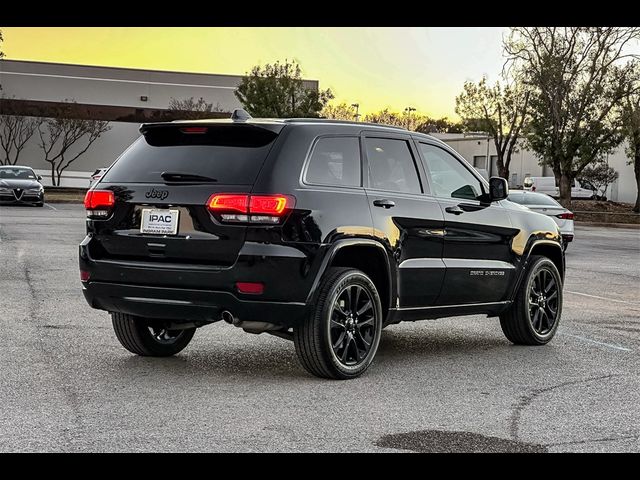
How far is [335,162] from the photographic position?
7.90m

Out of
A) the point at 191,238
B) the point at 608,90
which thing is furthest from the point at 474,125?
the point at 191,238

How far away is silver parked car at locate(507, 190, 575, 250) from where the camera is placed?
938 inches

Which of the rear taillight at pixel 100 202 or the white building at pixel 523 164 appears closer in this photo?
the rear taillight at pixel 100 202

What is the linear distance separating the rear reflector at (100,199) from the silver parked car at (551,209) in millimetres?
16730

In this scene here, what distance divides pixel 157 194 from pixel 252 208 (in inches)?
31.4

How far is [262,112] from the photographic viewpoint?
6397 cm

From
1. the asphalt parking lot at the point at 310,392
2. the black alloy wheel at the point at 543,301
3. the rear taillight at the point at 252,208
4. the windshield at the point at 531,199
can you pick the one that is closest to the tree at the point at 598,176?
the windshield at the point at 531,199

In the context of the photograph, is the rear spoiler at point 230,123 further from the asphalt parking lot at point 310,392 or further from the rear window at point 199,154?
the asphalt parking lot at point 310,392

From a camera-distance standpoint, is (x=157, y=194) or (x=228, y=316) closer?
(x=228, y=316)

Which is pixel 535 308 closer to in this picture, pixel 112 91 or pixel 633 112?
pixel 633 112

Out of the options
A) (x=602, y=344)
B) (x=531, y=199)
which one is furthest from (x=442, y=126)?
(x=602, y=344)

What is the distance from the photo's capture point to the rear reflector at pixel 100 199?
7734 millimetres
